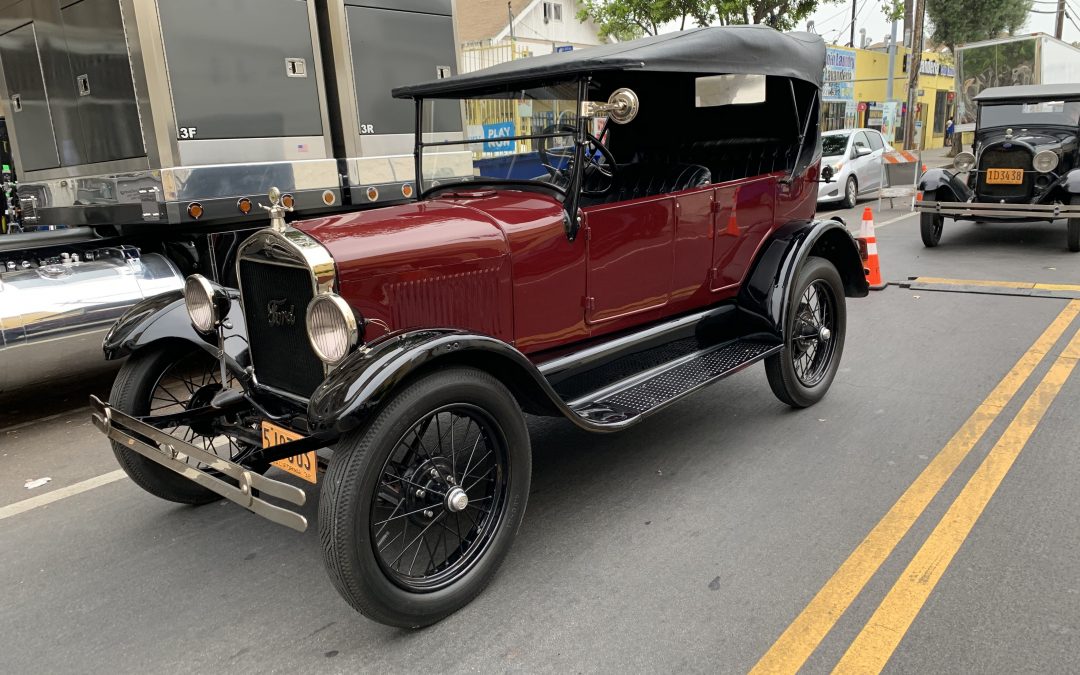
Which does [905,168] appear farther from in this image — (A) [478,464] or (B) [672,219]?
(A) [478,464]

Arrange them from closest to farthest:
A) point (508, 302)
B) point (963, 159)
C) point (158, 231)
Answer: point (508, 302)
point (158, 231)
point (963, 159)

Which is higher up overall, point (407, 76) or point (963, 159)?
point (407, 76)

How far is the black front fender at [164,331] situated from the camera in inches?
134

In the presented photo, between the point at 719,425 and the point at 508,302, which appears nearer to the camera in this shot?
the point at 508,302

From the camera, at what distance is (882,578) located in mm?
2854

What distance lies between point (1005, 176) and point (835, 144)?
5090mm

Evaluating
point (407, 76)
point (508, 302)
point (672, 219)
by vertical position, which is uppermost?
point (407, 76)

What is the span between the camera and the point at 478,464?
9.51 ft

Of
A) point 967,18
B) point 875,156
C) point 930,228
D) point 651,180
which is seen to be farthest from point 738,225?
point 967,18

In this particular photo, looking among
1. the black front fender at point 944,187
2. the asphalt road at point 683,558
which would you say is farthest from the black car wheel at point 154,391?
the black front fender at point 944,187

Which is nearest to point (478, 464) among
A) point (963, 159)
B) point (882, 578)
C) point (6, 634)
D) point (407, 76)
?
point (882, 578)

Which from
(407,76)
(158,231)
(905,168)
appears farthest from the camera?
(905,168)

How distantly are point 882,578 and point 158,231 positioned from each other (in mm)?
5556

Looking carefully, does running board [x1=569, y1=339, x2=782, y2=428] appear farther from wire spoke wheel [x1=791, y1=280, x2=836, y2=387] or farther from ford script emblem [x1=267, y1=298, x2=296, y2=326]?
ford script emblem [x1=267, y1=298, x2=296, y2=326]
